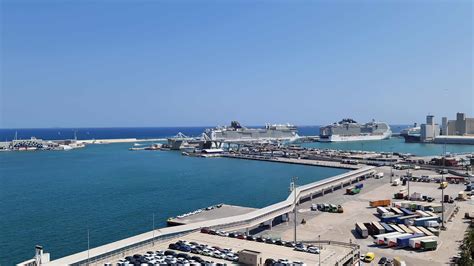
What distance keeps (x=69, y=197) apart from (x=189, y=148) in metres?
65.3

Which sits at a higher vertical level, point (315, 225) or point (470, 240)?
point (470, 240)

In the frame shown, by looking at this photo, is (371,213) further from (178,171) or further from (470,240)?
(178,171)

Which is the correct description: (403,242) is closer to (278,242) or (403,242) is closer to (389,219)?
(389,219)

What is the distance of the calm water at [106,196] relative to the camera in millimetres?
23641

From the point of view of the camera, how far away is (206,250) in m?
16.5

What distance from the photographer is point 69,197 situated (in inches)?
1400

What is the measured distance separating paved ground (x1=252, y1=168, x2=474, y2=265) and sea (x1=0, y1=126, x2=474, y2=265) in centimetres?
582

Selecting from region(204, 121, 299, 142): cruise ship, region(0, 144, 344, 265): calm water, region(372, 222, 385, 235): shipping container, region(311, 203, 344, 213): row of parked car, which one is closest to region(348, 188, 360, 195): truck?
region(0, 144, 344, 265): calm water

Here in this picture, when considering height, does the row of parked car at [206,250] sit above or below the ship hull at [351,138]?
below

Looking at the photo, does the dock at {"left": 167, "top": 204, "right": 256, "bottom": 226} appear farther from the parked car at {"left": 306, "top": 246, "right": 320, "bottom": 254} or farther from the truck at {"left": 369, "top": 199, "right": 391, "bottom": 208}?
the parked car at {"left": 306, "top": 246, "right": 320, "bottom": 254}

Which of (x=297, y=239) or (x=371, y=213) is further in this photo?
(x=371, y=213)

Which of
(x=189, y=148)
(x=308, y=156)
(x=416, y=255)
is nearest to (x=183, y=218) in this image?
(x=416, y=255)

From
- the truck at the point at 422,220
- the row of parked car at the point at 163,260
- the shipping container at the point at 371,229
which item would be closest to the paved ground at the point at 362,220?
the shipping container at the point at 371,229

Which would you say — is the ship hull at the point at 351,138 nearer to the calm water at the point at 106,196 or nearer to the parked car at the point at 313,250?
the calm water at the point at 106,196
